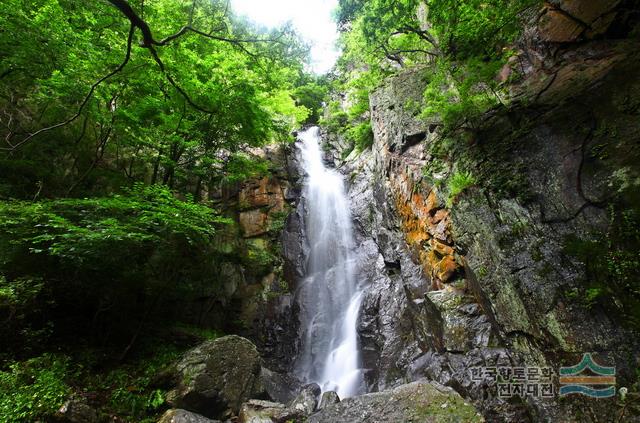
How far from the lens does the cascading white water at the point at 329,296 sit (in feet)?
32.4

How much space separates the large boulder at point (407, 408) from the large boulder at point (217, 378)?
216 cm

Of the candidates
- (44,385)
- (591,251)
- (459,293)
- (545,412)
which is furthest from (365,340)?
(44,385)

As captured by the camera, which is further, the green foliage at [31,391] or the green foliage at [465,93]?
the green foliage at [465,93]

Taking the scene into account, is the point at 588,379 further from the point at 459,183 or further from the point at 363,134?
the point at 363,134

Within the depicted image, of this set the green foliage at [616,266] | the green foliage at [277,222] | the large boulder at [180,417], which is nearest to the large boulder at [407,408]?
the large boulder at [180,417]

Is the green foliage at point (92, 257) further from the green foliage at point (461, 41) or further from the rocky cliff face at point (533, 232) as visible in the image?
the green foliage at point (461, 41)

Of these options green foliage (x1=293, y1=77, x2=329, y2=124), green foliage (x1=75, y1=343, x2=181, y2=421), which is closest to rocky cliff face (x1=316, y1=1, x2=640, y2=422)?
green foliage (x1=75, y1=343, x2=181, y2=421)

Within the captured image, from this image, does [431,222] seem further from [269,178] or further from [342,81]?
[342,81]

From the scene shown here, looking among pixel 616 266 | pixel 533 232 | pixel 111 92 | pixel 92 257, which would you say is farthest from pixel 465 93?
pixel 92 257

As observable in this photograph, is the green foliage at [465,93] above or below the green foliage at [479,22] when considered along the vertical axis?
below

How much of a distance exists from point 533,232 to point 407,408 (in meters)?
3.97

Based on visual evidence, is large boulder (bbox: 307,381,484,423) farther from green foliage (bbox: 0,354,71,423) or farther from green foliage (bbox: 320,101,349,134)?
green foliage (bbox: 320,101,349,134)

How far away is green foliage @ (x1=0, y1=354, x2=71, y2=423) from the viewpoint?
427 cm

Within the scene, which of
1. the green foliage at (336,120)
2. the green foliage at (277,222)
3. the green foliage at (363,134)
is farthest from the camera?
the green foliage at (336,120)
